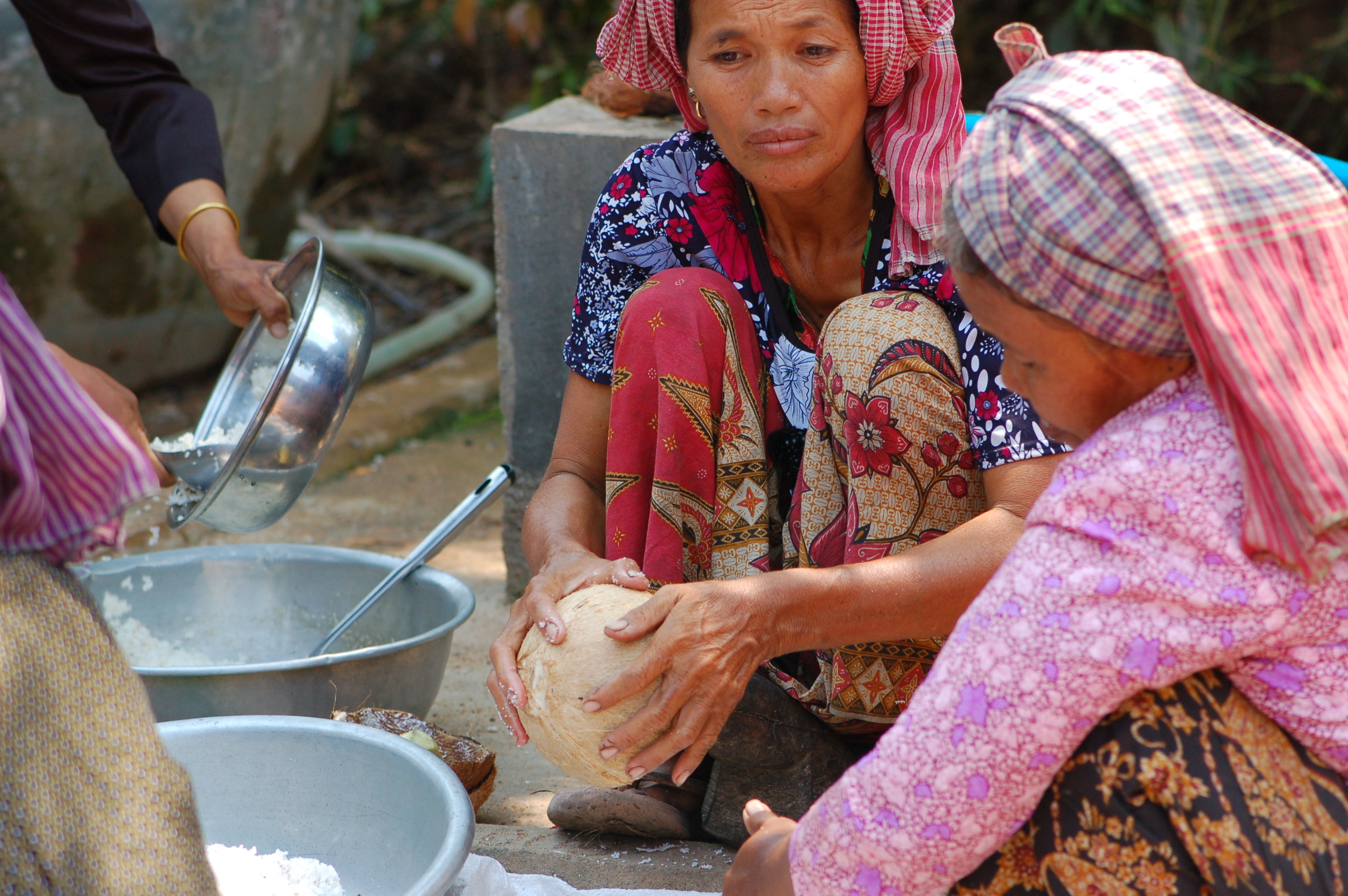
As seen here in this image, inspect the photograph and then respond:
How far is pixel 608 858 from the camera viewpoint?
186cm

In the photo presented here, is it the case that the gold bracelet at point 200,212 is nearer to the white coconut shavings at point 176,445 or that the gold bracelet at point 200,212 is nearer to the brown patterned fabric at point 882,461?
the white coconut shavings at point 176,445

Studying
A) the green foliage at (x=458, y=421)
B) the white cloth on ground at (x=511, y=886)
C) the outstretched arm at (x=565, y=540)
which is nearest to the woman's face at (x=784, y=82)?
the outstretched arm at (x=565, y=540)

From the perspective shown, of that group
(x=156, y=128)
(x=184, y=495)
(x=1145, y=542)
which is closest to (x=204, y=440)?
(x=184, y=495)

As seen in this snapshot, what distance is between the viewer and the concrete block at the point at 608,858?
1791 millimetres

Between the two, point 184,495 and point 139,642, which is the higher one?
point 184,495

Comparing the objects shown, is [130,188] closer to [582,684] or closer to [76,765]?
[582,684]

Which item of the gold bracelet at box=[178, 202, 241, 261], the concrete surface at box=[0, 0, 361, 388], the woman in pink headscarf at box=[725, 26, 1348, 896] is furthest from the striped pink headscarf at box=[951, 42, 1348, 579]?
the concrete surface at box=[0, 0, 361, 388]

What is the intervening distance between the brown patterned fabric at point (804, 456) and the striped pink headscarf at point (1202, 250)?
1.81 feet

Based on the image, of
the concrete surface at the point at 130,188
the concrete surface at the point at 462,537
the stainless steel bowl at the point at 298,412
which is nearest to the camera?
the concrete surface at the point at 462,537

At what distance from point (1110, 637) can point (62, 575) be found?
35.4 inches

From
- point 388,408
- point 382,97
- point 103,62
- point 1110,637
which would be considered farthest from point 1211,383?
point 382,97

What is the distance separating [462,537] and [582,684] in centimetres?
206

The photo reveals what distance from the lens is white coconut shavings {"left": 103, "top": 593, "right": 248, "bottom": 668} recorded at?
7.62 feet

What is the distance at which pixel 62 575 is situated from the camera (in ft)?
3.69
